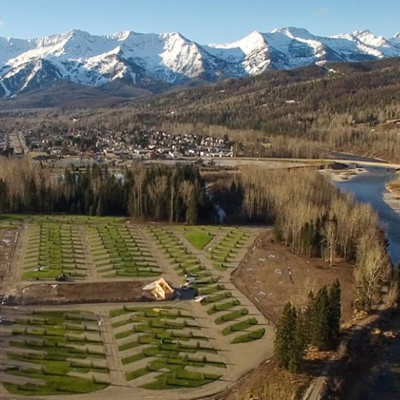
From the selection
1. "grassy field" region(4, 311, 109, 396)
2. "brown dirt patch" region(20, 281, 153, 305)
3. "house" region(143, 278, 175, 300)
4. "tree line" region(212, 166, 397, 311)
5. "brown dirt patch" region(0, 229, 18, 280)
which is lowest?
"grassy field" region(4, 311, 109, 396)

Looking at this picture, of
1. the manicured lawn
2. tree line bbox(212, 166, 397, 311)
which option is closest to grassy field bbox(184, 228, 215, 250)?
the manicured lawn

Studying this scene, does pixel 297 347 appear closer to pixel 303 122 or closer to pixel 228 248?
pixel 228 248

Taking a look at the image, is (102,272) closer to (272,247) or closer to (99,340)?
(99,340)

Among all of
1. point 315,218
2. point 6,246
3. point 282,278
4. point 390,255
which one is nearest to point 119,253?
point 6,246

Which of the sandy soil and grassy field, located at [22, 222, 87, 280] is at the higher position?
the sandy soil

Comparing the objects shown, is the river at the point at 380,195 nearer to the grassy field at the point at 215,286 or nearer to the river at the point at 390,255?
the river at the point at 390,255

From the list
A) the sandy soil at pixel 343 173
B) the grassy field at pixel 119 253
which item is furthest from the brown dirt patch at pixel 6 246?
the sandy soil at pixel 343 173

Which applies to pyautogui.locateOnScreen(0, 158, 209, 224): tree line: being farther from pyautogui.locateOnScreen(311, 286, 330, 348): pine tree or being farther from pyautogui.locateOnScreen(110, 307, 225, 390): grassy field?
pyautogui.locateOnScreen(311, 286, 330, 348): pine tree

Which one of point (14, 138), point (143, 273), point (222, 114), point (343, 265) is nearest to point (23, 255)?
point (143, 273)
